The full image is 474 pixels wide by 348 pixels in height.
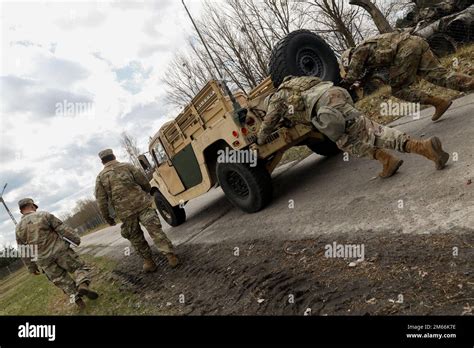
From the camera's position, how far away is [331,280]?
288 cm

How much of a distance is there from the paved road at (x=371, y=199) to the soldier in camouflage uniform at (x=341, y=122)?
0.29 m

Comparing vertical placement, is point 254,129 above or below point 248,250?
above

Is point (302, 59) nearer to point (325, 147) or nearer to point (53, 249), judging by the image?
point (325, 147)

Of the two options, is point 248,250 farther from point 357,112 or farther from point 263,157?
point 357,112

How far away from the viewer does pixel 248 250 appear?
4367 millimetres

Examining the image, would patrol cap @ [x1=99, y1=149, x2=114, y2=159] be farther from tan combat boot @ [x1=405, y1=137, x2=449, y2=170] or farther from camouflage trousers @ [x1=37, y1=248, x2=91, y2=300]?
tan combat boot @ [x1=405, y1=137, x2=449, y2=170]

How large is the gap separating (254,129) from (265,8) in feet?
54.4

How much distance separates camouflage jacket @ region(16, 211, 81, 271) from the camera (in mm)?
5246

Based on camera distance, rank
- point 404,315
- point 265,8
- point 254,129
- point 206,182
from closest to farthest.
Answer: point 404,315
point 254,129
point 206,182
point 265,8

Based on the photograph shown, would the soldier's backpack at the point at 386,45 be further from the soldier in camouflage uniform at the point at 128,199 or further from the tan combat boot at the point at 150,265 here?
the tan combat boot at the point at 150,265

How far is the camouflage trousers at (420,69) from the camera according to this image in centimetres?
511

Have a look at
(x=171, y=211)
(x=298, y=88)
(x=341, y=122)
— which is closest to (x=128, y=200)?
(x=298, y=88)
